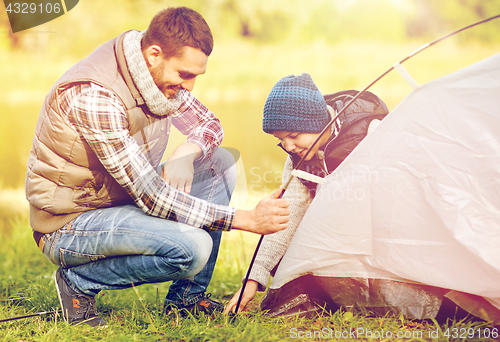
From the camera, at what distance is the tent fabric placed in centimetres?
126

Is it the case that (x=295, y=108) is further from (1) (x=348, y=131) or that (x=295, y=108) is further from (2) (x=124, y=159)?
(2) (x=124, y=159)

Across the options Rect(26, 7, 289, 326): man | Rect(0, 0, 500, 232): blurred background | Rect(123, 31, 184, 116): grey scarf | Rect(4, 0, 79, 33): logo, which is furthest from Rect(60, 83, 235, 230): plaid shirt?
Rect(4, 0, 79, 33): logo

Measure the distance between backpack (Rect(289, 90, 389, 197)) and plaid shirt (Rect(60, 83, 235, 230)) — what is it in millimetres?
487

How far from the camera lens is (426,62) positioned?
32.3 feet

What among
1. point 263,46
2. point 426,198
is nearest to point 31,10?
point 263,46

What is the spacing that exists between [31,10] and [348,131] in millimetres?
9725

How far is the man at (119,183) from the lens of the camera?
4.36ft

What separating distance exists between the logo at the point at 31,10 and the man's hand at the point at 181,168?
7.51m

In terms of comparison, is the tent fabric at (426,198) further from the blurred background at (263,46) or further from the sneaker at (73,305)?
the blurred background at (263,46)

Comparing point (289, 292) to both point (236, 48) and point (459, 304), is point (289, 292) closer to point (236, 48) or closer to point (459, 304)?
point (459, 304)

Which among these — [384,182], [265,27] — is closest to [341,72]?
[265,27]

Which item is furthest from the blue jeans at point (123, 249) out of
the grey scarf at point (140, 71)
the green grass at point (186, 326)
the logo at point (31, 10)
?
the logo at point (31, 10)

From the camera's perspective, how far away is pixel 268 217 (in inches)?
52.0

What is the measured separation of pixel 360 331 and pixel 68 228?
3.67 feet
